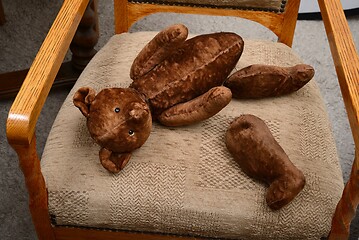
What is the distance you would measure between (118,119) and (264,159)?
21 centimetres

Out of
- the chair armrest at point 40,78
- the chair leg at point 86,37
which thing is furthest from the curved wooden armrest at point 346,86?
the chair leg at point 86,37

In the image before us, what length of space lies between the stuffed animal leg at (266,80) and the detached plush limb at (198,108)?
0.31 ft

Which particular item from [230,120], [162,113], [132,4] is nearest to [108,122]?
[162,113]

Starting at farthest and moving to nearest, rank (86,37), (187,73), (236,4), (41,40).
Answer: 1. (41,40)
2. (86,37)
3. (236,4)
4. (187,73)

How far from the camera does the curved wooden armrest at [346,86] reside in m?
0.74

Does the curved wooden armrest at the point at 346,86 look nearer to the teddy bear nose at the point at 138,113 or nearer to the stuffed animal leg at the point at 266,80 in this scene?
the stuffed animal leg at the point at 266,80

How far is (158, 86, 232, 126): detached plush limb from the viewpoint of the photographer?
81 centimetres

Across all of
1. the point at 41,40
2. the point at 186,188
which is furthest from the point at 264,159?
the point at 41,40

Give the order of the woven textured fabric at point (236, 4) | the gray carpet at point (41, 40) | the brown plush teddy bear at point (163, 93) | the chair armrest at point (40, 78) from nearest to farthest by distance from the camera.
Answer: the chair armrest at point (40, 78)
the brown plush teddy bear at point (163, 93)
the woven textured fabric at point (236, 4)
the gray carpet at point (41, 40)

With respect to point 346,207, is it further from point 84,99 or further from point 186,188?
point 84,99

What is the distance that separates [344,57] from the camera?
0.81m

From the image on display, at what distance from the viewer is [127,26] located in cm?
108

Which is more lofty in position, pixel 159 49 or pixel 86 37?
pixel 159 49

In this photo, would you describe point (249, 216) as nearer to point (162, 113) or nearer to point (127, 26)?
point (162, 113)
